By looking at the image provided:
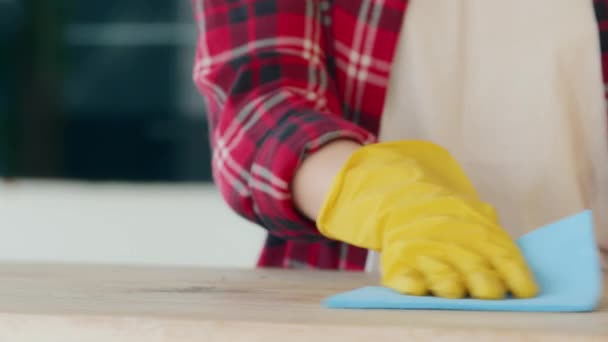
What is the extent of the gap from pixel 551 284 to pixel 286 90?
0.44 metres

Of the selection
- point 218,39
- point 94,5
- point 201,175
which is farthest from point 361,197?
point 94,5

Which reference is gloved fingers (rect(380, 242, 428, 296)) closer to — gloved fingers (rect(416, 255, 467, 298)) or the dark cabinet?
gloved fingers (rect(416, 255, 467, 298))

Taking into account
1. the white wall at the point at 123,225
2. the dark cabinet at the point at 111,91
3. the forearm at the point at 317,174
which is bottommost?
the white wall at the point at 123,225

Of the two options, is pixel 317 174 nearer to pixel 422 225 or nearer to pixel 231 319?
pixel 422 225

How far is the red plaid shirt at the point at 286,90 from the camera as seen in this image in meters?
0.90

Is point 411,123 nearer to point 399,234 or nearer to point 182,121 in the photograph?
point 399,234

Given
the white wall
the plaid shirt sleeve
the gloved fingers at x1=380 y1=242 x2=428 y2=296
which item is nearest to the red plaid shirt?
the plaid shirt sleeve

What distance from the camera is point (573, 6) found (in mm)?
1047

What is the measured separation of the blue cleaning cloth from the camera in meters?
0.56

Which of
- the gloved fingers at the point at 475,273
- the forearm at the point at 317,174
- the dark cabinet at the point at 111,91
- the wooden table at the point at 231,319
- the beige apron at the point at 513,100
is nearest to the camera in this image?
the wooden table at the point at 231,319

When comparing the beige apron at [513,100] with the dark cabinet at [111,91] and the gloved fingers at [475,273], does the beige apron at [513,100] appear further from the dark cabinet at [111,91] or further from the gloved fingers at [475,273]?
the dark cabinet at [111,91]

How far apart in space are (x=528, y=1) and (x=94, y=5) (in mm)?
2010

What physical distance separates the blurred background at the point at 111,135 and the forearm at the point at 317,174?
75.0 inches

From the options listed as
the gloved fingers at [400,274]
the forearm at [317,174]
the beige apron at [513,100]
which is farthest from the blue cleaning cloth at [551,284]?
the beige apron at [513,100]
